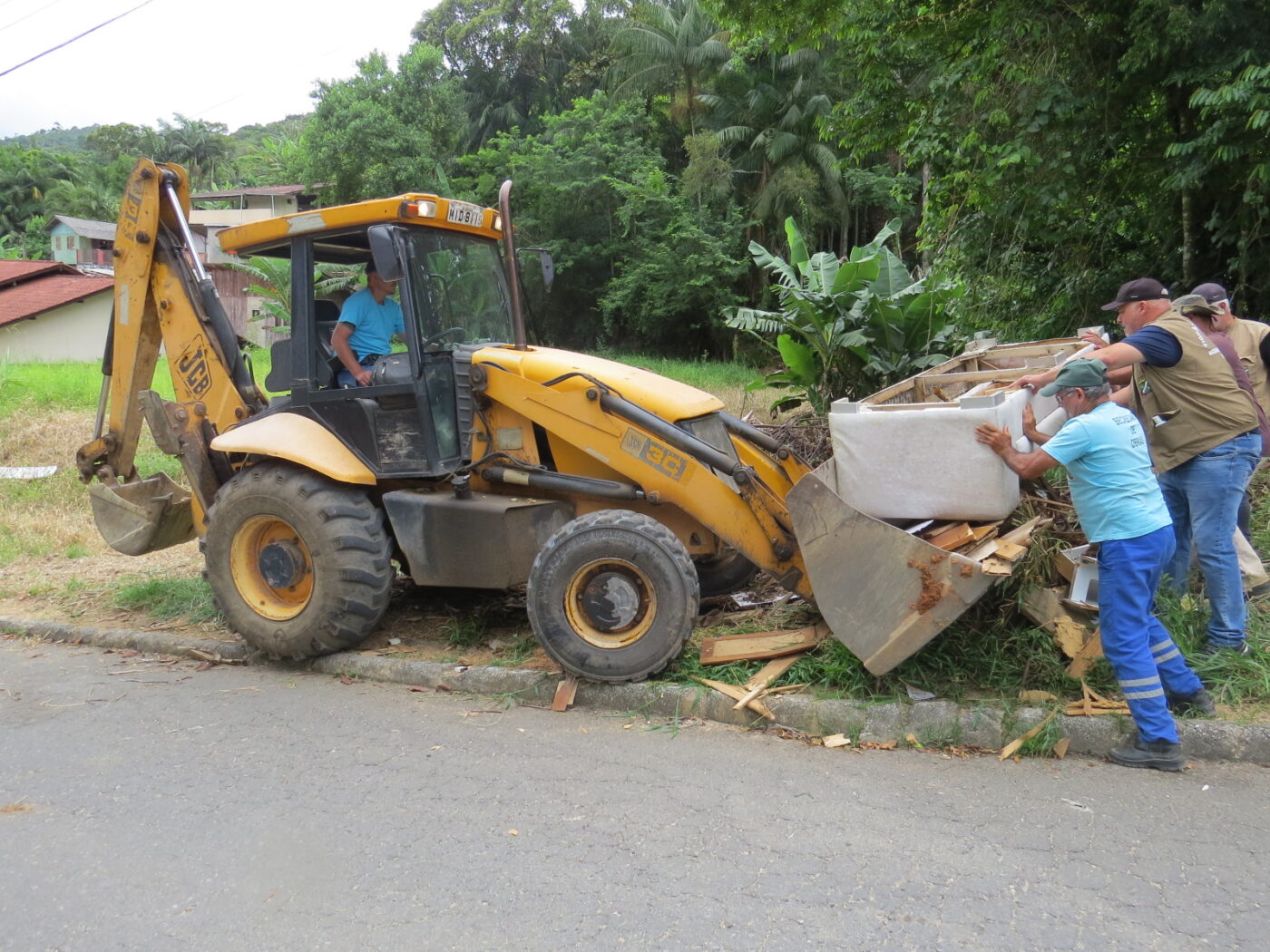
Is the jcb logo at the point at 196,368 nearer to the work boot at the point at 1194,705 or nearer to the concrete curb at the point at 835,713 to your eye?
the concrete curb at the point at 835,713

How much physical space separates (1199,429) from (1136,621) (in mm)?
1268

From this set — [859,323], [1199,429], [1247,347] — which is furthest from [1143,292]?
[859,323]

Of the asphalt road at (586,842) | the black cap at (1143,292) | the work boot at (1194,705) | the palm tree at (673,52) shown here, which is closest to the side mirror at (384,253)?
the asphalt road at (586,842)

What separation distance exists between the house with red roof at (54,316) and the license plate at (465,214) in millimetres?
28498

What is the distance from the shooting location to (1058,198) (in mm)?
8438

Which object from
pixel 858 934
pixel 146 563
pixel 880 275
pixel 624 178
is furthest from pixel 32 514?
pixel 624 178

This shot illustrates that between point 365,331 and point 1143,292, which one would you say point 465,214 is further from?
point 1143,292

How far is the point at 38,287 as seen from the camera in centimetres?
3300

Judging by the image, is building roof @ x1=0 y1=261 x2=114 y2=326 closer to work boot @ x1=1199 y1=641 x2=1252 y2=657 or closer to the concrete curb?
the concrete curb

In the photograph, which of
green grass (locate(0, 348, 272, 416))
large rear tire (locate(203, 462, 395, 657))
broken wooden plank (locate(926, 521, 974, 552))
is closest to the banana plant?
broken wooden plank (locate(926, 521, 974, 552))

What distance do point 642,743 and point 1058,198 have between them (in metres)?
6.36

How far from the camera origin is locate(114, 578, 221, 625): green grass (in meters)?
7.15

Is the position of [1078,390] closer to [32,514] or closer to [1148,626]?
[1148,626]

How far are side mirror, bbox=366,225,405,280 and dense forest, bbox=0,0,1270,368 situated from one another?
5454 millimetres
